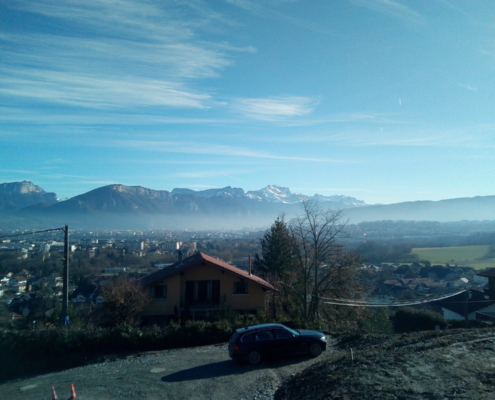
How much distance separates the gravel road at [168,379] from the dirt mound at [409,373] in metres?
1.00

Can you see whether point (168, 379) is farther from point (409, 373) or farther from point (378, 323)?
point (378, 323)

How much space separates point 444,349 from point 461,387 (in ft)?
8.46

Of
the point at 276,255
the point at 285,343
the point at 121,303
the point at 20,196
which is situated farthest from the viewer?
the point at 20,196

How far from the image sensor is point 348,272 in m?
21.4

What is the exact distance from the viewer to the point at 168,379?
981 centimetres

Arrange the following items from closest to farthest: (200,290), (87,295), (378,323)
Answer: (378,323) → (200,290) → (87,295)

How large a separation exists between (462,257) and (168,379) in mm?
40767

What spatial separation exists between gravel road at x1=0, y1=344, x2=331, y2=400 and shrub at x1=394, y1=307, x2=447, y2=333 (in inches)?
417

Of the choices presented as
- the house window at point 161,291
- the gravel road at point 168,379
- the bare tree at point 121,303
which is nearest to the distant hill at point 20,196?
the house window at point 161,291

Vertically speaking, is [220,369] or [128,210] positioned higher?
[128,210]

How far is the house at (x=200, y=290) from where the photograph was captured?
21.2 m

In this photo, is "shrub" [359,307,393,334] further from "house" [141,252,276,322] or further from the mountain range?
the mountain range

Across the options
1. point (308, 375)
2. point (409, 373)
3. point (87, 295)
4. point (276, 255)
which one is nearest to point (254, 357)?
point (308, 375)

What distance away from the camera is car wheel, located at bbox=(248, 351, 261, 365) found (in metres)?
10.5
